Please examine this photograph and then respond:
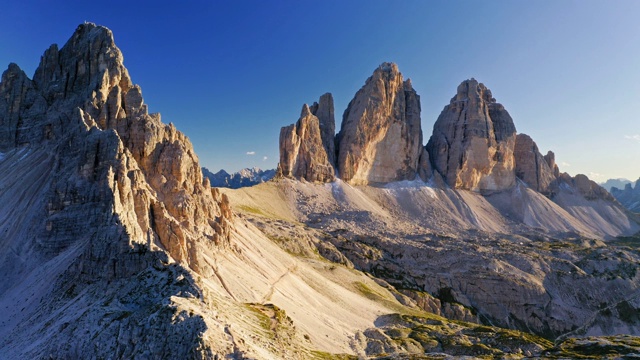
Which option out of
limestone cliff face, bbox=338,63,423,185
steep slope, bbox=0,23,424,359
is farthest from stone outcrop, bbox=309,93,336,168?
steep slope, bbox=0,23,424,359

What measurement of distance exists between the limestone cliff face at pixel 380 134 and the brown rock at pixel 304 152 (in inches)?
441

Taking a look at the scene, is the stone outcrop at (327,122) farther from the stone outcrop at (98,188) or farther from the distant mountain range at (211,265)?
the stone outcrop at (98,188)

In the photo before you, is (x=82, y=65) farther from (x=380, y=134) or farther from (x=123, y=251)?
(x=380, y=134)

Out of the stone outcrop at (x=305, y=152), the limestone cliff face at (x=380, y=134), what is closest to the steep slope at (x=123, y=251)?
the stone outcrop at (x=305, y=152)

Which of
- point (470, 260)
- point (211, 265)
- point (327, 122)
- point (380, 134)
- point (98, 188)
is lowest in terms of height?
point (470, 260)

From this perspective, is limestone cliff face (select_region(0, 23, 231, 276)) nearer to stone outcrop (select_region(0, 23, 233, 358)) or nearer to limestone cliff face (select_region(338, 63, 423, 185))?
stone outcrop (select_region(0, 23, 233, 358))

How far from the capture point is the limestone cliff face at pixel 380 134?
180375mm

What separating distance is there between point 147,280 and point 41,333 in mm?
9799

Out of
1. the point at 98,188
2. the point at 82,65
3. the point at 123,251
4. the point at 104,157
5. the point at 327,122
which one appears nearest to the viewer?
the point at 123,251

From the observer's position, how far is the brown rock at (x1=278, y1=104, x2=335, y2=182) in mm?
164875

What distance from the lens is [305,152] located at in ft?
556

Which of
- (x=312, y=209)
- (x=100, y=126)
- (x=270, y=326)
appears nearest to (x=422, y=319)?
(x=270, y=326)

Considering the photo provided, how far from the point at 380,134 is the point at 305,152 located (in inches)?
1654

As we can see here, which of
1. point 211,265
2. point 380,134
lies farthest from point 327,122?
point 211,265
